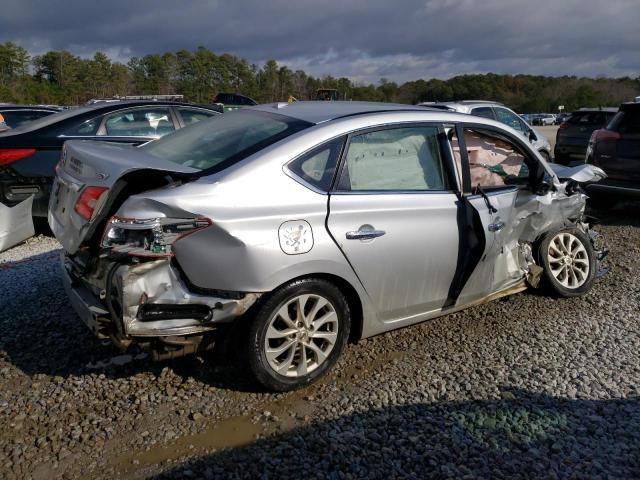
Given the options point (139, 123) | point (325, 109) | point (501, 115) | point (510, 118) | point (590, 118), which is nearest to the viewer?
point (325, 109)

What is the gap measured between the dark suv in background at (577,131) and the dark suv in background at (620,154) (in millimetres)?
6067

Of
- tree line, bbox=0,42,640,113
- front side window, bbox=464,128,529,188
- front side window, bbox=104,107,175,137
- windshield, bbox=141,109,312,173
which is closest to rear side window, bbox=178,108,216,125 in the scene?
front side window, bbox=104,107,175,137

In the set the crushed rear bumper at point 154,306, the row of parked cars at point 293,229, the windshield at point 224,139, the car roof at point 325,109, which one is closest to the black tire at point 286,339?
the row of parked cars at point 293,229

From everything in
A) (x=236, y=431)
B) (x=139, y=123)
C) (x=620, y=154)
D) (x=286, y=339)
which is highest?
(x=139, y=123)

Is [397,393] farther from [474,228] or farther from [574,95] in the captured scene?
[574,95]

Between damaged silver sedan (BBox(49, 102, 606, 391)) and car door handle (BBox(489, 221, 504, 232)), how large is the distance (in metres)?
0.01

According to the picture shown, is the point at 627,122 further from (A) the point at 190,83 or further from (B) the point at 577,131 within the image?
(A) the point at 190,83

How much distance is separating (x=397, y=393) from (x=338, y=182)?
132cm

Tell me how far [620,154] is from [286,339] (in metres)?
6.17

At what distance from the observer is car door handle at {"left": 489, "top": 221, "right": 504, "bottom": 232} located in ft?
12.5

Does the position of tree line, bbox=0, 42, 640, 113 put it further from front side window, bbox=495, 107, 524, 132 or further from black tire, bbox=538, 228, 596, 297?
black tire, bbox=538, 228, 596, 297

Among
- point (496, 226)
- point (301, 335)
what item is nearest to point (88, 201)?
point (301, 335)

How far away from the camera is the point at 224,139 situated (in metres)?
3.48

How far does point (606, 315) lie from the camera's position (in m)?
4.42
